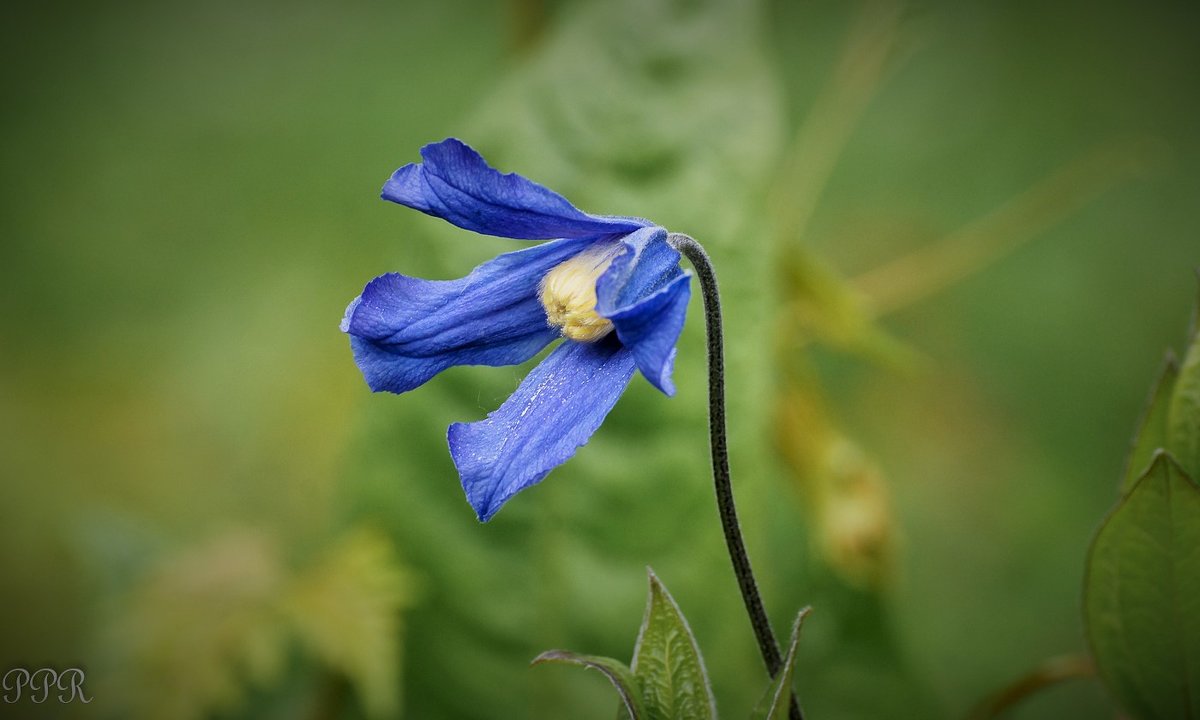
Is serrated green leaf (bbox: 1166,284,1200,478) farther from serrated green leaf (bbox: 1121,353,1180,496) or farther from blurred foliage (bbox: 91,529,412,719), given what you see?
blurred foliage (bbox: 91,529,412,719)

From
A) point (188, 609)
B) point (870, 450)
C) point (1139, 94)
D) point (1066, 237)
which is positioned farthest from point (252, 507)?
point (1139, 94)

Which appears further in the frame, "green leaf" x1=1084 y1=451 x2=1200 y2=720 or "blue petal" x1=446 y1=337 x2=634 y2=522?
"green leaf" x1=1084 y1=451 x2=1200 y2=720

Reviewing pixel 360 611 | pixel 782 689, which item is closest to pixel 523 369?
pixel 360 611

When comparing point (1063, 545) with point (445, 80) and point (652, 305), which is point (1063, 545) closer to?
point (652, 305)

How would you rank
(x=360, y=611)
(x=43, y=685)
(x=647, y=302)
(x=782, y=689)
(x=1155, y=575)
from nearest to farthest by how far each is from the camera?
(x=647, y=302)
(x=782, y=689)
(x=1155, y=575)
(x=360, y=611)
(x=43, y=685)

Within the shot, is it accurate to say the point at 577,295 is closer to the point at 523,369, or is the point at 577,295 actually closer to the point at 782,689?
the point at 782,689

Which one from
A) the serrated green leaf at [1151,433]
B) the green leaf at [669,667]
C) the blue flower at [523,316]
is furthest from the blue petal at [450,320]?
the serrated green leaf at [1151,433]

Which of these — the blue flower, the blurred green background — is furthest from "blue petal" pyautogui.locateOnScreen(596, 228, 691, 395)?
the blurred green background
